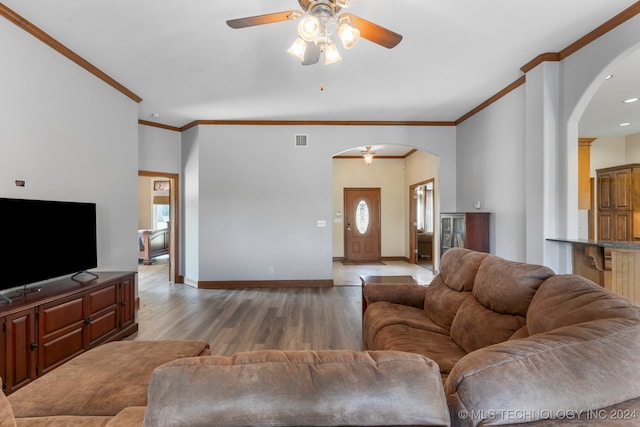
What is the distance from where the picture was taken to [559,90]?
3.32 metres

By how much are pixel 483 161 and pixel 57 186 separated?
17.9ft

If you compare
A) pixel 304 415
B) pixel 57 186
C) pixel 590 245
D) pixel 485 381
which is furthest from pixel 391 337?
pixel 57 186

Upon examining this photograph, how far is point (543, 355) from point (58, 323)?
3.24 meters

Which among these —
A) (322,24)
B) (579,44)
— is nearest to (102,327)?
(322,24)

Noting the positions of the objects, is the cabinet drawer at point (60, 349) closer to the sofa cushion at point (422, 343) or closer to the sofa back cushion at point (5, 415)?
the sofa back cushion at point (5, 415)

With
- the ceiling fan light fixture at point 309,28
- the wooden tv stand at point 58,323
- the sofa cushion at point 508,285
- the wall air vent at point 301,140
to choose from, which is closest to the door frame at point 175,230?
the wall air vent at point 301,140

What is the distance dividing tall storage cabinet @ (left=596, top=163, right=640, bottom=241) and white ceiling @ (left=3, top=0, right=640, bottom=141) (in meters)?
1.40

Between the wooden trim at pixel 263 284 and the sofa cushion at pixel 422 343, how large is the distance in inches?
136

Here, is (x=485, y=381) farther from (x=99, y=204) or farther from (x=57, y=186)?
(x=99, y=204)

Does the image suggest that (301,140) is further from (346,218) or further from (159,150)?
(346,218)

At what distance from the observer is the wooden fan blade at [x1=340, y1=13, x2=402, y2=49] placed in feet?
7.16

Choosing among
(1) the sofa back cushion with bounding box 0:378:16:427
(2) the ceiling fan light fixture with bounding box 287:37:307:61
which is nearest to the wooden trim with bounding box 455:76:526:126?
(2) the ceiling fan light fixture with bounding box 287:37:307:61

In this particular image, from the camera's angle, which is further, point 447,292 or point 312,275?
point 312,275

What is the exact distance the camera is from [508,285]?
1.83 metres
